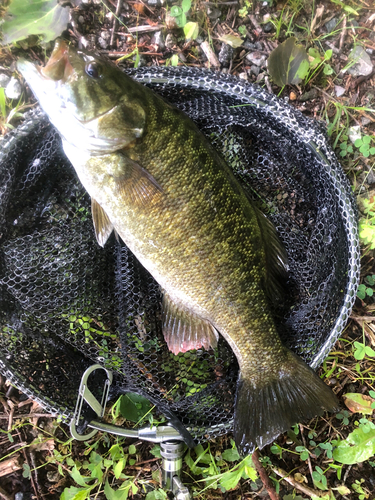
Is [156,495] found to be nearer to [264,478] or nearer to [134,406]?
[134,406]

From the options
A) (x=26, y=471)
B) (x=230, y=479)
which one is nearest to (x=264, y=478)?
(x=230, y=479)

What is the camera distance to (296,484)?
2344mm

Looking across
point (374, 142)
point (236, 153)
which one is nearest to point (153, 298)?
point (236, 153)

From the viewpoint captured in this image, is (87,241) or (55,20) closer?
(87,241)

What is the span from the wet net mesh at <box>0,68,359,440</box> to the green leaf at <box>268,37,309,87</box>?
1.56ft

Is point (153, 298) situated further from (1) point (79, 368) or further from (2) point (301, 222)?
(2) point (301, 222)

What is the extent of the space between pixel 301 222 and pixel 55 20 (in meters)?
2.02

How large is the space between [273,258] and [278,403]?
2.71ft

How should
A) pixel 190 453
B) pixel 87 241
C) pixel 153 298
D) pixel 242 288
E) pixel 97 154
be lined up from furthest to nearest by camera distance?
pixel 190 453 → pixel 153 298 → pixel 87 241 → pixel 242 288 → pixel 97 154

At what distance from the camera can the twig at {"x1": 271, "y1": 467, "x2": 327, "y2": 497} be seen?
2.32 metres

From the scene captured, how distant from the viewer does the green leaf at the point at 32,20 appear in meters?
2.14

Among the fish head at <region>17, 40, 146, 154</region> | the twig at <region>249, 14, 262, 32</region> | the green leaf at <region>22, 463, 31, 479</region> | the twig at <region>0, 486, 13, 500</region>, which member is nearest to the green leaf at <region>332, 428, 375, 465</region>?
the green leaf at <region>22, 463, 31, 479</region>

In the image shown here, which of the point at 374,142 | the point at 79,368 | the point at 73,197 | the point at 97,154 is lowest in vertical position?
the point at 79,368

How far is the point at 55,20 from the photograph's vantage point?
7.23 ft
